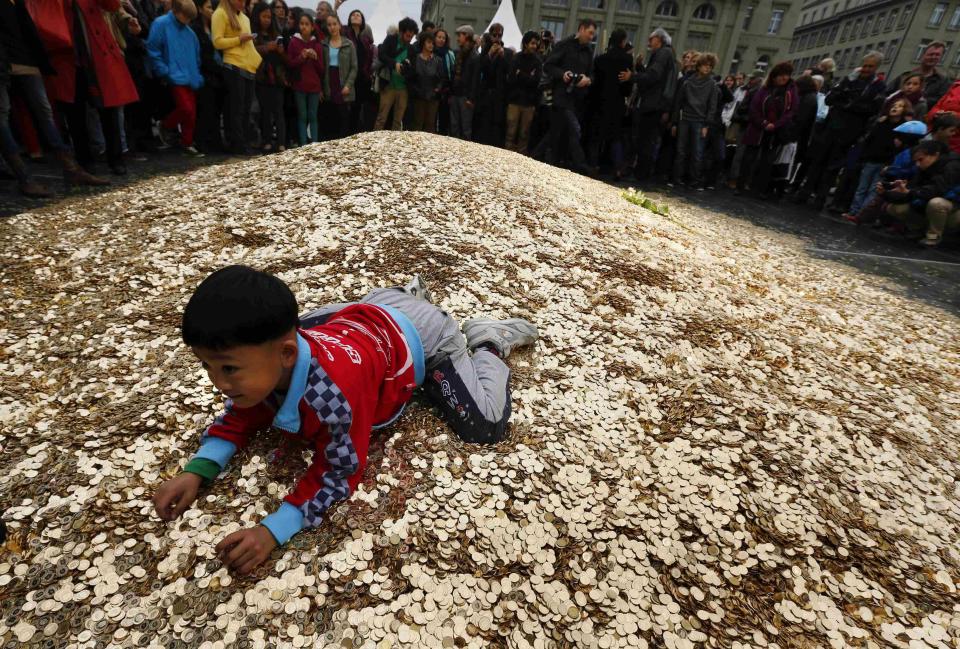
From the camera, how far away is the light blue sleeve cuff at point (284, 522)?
189 centimetres

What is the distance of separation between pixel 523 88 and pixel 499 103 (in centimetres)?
96

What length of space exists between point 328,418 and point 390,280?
7.16 ft

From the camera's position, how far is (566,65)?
29.4ft

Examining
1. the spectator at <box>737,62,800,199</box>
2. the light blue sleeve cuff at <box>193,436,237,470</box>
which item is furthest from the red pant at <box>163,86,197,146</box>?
the spectator at <box>737,62,800,199</box>

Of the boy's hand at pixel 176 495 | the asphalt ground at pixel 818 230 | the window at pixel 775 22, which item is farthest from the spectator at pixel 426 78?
the window at pixel 775 22

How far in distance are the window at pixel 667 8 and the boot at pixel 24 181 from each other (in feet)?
187

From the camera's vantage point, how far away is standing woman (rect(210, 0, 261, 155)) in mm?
7477

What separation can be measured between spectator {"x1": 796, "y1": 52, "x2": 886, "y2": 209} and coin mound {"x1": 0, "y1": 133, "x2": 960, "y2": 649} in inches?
264

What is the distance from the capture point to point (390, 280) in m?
3.85

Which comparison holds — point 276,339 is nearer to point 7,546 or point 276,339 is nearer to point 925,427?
point 7,546

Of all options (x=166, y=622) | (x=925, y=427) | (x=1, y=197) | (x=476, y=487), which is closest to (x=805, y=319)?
(x=925, y=427)

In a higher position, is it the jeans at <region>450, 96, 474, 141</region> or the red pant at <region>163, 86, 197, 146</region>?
the jeans at <region>450, 96, 474, 141</region>

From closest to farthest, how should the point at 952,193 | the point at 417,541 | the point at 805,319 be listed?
the point at 417,541 → the point at 805,319 → the point at 952,193

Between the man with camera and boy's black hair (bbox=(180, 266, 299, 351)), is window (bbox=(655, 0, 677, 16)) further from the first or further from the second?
boy's black hair (bbox=(180, 266, 299, 351))
